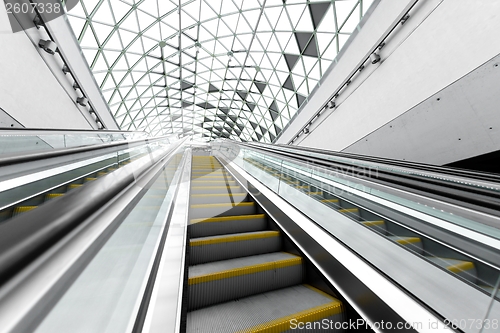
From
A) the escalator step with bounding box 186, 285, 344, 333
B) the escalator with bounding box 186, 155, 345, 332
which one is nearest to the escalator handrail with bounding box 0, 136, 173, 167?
the escalator with bounding box 186, 155, 345, 332

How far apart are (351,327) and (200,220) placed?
6.66 ft

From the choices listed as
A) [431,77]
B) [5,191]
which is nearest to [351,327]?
[5,191]

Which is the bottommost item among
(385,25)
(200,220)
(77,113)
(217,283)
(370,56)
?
(217,283)

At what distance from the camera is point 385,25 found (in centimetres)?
720

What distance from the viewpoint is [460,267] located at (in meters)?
1.47

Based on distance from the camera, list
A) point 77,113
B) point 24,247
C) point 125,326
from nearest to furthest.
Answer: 1. point 24,247
2. point 125,326
3. point 77,113

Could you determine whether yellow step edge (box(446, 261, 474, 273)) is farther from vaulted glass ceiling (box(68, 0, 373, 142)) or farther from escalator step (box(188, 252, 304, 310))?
vaulted glass ceiling (box(68, 0, 373, 142))

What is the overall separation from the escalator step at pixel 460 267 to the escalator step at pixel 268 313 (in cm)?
77

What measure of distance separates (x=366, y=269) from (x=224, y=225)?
181cm

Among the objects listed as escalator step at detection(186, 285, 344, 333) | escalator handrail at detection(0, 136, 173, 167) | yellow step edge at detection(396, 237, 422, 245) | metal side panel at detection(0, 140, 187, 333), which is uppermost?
escalator handrail at detection(0, 136, 173, 167)

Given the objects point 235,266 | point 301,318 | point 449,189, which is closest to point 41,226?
point 301,318

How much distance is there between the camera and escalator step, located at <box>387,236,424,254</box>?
5.68ft

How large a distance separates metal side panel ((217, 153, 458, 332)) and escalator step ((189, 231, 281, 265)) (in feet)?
0.82

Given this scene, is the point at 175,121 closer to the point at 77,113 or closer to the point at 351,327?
the point at 77,113
